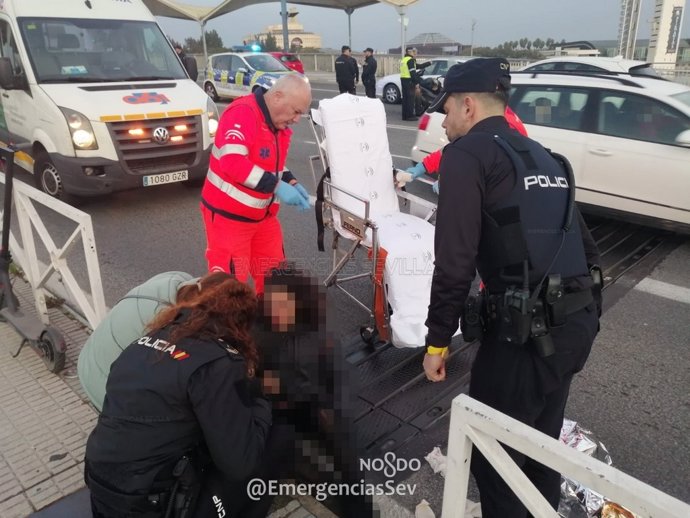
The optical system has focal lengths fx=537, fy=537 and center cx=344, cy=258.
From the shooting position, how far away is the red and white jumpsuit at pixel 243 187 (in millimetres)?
3080

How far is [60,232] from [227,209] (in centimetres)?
339

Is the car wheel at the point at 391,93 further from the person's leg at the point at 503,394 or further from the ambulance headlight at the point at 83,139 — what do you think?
the person's leg at the point at 503,394

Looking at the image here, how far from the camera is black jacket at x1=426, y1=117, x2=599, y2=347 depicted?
1.70 metres

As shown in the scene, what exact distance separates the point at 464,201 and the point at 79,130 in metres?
5.30

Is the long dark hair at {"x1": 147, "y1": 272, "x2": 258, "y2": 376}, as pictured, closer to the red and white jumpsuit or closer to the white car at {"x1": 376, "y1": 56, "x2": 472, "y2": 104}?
the red and white jumpsuit

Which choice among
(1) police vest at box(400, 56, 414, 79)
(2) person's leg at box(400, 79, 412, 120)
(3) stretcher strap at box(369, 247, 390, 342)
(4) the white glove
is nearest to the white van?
(4) the white glove

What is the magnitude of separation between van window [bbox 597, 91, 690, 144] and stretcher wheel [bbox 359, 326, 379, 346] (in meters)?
3.40

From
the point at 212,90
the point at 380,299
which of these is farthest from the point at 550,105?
the point at 212,90

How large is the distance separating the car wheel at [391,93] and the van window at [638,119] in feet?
36.3

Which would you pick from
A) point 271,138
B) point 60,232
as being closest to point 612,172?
point 271,138

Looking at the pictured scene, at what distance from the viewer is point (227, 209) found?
323cm

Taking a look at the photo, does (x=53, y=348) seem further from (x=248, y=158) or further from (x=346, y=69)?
(x=346, y=69)

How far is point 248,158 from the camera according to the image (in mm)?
3154

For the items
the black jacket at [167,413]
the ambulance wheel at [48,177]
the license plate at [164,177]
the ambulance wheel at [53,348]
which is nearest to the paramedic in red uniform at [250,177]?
the ambulance wheel at [53,348]
